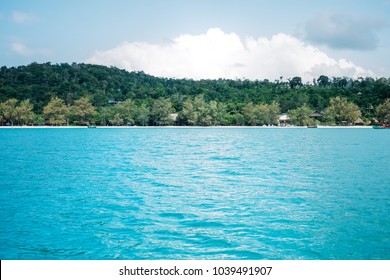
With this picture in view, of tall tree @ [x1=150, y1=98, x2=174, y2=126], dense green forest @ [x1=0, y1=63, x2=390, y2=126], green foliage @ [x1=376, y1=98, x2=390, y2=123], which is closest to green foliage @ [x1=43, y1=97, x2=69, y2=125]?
dense green forest @ [x1=0, y1=63, x2=390, y2=126]

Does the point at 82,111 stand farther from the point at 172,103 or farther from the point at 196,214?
the point at 196,214

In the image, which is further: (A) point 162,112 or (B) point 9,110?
(A) point 162,112

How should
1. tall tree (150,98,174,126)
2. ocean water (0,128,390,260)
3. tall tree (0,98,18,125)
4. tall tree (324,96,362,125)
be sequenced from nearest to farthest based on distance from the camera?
ocean water (0,128,390,260)
tall tree (0,98,18,125)
tall tree (324,96,362,125)
tall tree (150,98,174,126)

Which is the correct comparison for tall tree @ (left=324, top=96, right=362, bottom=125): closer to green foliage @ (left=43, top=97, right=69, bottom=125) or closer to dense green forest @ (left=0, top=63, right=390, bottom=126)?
dense green forest @ (left=0, top=63, right=390, bottom=126)

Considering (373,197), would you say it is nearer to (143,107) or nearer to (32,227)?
(32,227)

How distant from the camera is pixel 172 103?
112 meters

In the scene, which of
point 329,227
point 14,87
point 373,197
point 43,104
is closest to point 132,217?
point 329,227

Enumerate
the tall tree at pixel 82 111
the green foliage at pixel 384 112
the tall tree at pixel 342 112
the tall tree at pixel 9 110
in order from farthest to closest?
the tall tree at pixel 82 111
the tall tree at pixel 342 112
the tall tree at pixel 9 110
the green foliage at pixel 384 112

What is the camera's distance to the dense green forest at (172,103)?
328 feet

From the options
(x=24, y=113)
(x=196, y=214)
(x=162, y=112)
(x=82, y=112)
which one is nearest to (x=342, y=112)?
(x=162, y=112)

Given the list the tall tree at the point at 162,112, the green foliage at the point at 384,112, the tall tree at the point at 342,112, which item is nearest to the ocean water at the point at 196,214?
the tall tree at the point at 162,112

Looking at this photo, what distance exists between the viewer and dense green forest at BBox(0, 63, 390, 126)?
10012 cm

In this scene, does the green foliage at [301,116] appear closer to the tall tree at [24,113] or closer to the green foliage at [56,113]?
the green foliage at [56,113]
